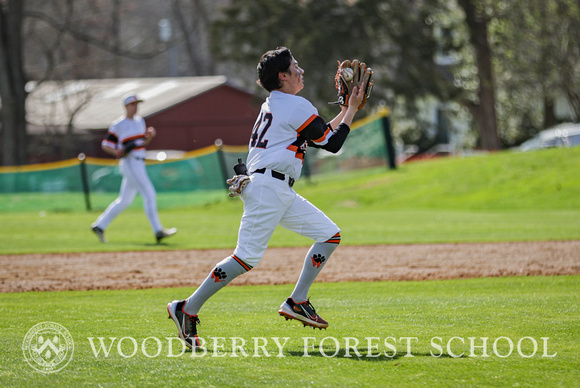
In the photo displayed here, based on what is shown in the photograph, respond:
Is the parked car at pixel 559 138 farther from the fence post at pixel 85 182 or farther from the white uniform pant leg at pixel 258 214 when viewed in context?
the white uniform pant leg at pixel 258 214

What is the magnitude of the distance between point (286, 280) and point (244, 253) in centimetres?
359

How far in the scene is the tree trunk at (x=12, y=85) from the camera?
1189 inches

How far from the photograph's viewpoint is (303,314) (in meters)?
5.78

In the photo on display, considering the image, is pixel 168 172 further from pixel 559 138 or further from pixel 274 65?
pixel 274 65

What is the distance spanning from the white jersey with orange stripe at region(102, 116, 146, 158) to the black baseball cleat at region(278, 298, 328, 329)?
7.60m

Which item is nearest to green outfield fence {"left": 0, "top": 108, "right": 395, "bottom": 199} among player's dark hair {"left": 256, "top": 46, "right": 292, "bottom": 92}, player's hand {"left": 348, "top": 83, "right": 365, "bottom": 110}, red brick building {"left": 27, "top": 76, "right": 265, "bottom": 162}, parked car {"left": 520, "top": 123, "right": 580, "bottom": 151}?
parked car {"left": 520, "top": 123, "right": 580, "bottom": 151}

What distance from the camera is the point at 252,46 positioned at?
34.3 metres

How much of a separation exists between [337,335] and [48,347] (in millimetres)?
1991

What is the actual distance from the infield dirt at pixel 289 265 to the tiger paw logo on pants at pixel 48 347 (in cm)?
281

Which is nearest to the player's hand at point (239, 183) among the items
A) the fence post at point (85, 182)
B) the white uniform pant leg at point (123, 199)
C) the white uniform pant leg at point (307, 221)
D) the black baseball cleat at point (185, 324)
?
the white uniform pant leg at point (307, 221)

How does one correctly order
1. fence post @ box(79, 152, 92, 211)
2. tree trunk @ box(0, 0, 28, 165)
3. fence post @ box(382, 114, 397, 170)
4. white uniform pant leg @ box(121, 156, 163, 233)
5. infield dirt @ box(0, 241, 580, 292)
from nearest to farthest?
infield dirt @ box(0, 241, 580, 292)
white uniform pant leg @ box(121, 156, 163, 233)
fence post @ box(79, 152, 92, 211)
fence post @ box(382, 114, 397, 170)
tree trunk @ box(0, 0, 28, 165)

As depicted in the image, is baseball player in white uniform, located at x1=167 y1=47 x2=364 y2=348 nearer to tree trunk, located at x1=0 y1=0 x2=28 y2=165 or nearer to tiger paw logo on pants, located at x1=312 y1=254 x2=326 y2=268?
tiger paw logo on pants, located at x1=312 y1=254 x2=326 y2=268

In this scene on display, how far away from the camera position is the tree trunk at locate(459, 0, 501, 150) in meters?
32.5

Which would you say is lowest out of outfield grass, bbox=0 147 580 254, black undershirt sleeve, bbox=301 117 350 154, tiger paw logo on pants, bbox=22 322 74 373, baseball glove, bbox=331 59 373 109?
outfield grass, bbox=0 147 580 254
